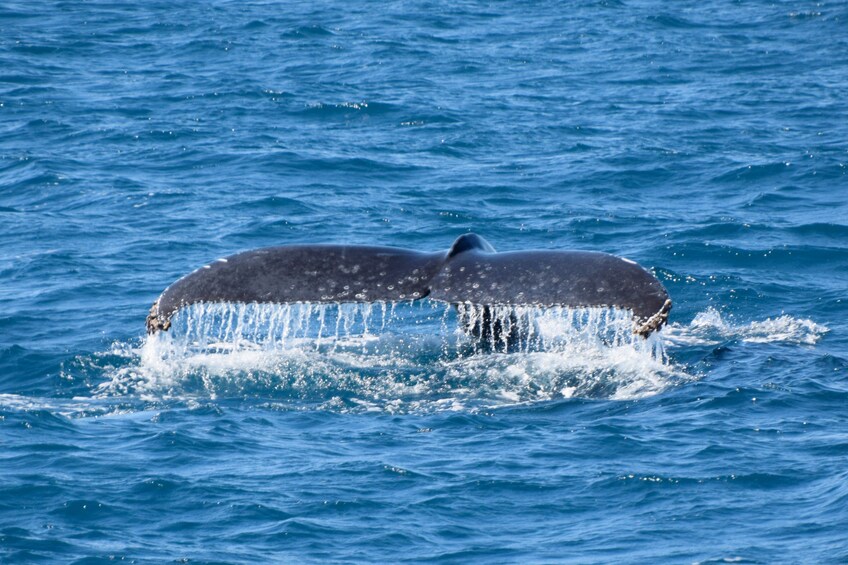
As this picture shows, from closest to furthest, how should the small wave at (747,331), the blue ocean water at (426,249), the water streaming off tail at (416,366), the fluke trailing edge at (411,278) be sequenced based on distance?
1. the blue ocean water at (426,249)
2. the fluke trailing edge at (411,278)
3. the water streaming off tail at (416,366)
4. the small wave at (747,331)

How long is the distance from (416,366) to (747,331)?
3.43 m

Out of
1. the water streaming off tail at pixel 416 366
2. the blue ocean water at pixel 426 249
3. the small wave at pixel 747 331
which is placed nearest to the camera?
the blue ocean water at pixel 426 249

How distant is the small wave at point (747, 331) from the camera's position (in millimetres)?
13180

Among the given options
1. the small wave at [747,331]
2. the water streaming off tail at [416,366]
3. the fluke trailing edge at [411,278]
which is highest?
the fluke trailing edge at [411,278]

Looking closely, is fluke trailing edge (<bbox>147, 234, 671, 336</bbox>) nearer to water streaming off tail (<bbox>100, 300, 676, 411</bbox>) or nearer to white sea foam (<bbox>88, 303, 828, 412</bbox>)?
white sea foam (<bbox>88, 303, 828, 412</bbox>)

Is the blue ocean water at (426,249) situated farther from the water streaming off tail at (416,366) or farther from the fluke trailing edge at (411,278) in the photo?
the fluke trailing edge at (411,278)

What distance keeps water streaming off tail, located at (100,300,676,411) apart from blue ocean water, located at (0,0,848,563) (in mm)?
43

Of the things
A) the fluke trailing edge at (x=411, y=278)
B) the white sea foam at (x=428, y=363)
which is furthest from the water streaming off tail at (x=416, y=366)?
the fluke trailing edge at (x=411, y=278)

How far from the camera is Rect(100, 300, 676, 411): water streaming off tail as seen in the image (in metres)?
11.4

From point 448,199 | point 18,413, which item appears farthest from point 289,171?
point 18,413

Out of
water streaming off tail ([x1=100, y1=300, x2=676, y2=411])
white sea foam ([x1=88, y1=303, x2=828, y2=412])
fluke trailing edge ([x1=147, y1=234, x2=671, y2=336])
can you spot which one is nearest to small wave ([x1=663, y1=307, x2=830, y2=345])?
white sea foam ([x1=88, y1=303, x2=828, y2=412])

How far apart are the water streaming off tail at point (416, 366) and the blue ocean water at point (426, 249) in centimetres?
4

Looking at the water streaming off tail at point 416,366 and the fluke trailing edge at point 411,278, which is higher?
the fluke trailing edge at point 411,278

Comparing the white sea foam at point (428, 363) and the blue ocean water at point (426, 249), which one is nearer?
the blue ocean water at point (426, 249)
